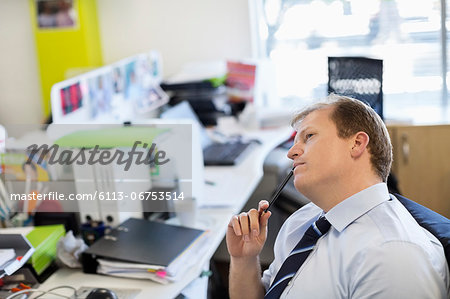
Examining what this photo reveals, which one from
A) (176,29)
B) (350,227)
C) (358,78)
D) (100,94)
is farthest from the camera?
(176,29)

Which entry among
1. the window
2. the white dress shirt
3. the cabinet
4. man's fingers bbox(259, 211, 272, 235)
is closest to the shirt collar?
the white dress shirt

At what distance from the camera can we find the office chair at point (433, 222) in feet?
4.00

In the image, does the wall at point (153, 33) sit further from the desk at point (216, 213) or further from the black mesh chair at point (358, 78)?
the black mesh chair at point (358, 78)

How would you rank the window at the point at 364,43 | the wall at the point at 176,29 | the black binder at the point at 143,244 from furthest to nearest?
1. the wall at the point at 176,29
2. the window at the point at 364,43
3. the black binder at the point at 143,244

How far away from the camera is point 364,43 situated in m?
3.95

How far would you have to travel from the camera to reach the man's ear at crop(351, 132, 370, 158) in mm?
1304

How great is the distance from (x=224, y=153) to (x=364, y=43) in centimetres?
154

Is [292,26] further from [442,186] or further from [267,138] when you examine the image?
[442,186]

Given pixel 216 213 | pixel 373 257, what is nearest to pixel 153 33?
pixel 216 213

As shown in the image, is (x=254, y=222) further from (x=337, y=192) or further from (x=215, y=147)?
(x=215, y=147)

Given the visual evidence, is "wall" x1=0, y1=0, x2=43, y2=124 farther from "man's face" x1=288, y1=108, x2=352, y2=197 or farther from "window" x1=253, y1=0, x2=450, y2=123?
"man's face" x1=288, y1=108, x2=352, y2=197

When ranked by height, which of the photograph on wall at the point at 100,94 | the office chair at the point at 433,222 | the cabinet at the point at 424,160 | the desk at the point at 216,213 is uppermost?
the photograph on wall at the point at 100,94

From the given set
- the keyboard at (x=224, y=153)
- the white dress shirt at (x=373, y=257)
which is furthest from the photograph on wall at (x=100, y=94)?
the white dress shirt at (x=373, y=257)

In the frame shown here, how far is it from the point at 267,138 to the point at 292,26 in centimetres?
110
